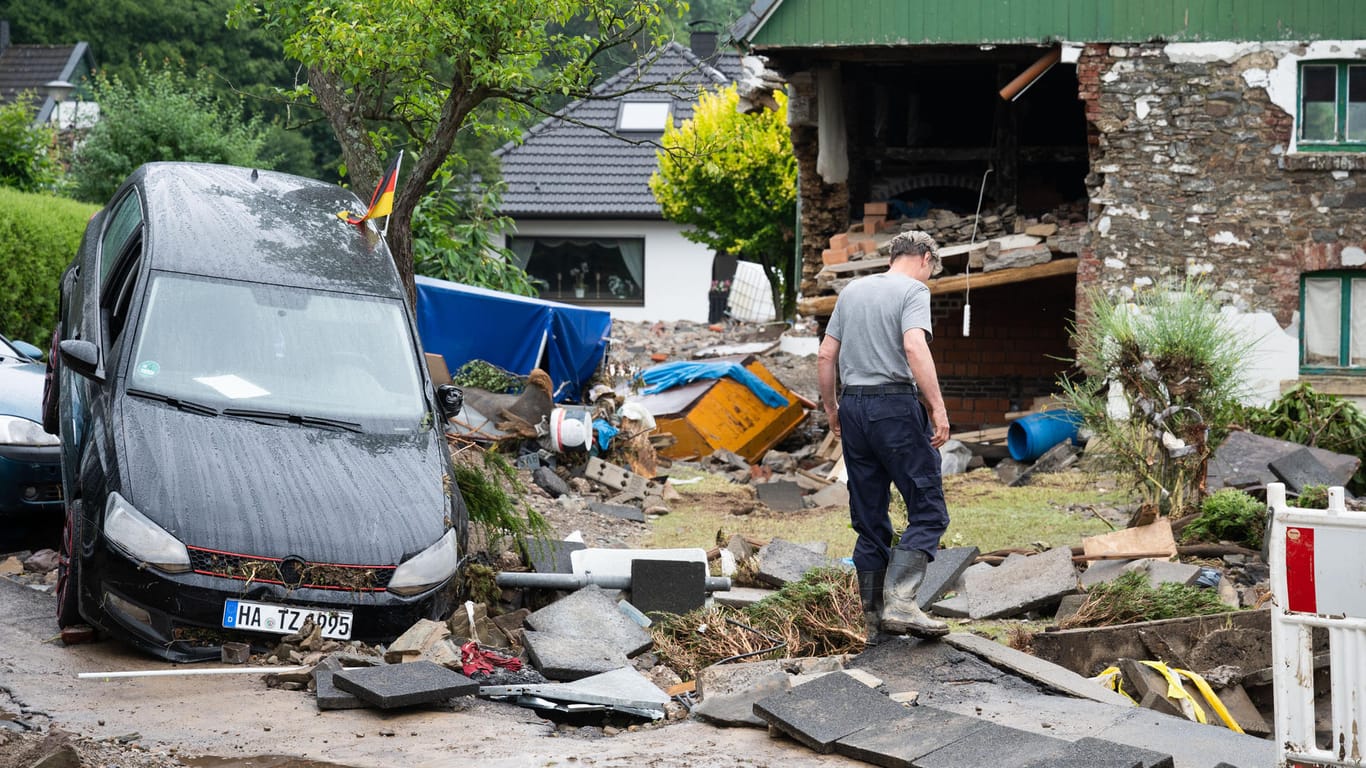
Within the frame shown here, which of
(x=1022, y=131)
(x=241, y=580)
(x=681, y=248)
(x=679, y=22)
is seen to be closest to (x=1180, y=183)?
(x=1022, y=131)

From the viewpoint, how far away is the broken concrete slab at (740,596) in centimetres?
767

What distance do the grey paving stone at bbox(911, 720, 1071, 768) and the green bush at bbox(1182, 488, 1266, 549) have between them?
16.1 ft

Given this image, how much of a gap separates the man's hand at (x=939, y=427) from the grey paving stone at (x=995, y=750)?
1.60 m

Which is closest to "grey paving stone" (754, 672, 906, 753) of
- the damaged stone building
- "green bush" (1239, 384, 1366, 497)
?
"green bush" (1239, 384, 1366, 497)

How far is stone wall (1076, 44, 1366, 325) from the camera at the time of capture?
597 inches

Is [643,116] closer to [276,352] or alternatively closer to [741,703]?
[276,352]

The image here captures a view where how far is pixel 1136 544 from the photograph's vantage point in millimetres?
8906

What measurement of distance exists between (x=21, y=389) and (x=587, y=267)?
94.7 ft

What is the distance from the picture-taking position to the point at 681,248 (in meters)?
38.0

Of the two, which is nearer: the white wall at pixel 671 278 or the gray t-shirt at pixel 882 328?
the gray t-shirt at pixel 882 328

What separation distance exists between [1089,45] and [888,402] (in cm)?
1041

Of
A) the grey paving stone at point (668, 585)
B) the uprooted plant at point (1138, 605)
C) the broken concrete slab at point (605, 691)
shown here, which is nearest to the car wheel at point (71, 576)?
the broken concrete slab at point (605, 691)

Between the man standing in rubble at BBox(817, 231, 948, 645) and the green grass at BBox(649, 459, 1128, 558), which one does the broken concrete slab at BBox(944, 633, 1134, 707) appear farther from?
the green grass at BBox(649, 459, 1128, 558)

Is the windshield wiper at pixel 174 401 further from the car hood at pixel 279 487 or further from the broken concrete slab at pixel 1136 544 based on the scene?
the broken concrete slab at pixel 1136 544
